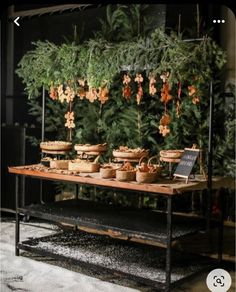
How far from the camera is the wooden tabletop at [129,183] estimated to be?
3.84 metres

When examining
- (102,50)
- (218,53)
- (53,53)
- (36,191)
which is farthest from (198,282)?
(36,191)

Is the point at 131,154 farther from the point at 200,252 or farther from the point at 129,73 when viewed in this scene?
the point at 200,252

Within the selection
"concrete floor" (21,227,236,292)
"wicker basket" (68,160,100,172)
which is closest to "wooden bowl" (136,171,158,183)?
"wicker basket" (68,160,100,172)

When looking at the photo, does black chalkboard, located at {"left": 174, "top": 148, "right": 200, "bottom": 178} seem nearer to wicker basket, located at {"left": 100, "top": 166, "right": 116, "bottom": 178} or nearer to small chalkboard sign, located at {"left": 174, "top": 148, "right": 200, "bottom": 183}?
small chalkboard sign, located at {"left": 174, "top": 148, "right": 200, "bottom": 183}

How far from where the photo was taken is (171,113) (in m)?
6.14

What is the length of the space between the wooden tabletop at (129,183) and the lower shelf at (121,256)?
70 centimetres

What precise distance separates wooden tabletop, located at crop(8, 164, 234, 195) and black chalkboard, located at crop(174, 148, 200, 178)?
8cm

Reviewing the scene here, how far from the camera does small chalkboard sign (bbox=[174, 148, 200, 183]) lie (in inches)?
160

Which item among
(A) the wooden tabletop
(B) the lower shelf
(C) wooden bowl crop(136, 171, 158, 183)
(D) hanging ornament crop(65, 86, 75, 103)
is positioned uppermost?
(D) hanging ornament crop(65, 86, 75, 103)

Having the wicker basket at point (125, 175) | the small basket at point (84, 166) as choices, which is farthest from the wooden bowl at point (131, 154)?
the wicker basket at point (125, 175)

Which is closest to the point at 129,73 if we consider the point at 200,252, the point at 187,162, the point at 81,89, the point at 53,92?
the point at 81,89

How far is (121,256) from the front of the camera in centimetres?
458

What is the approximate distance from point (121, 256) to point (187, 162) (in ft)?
3.78

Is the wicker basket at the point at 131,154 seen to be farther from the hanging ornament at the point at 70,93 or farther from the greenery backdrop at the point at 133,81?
the hanging ornament at the point at 70,93
